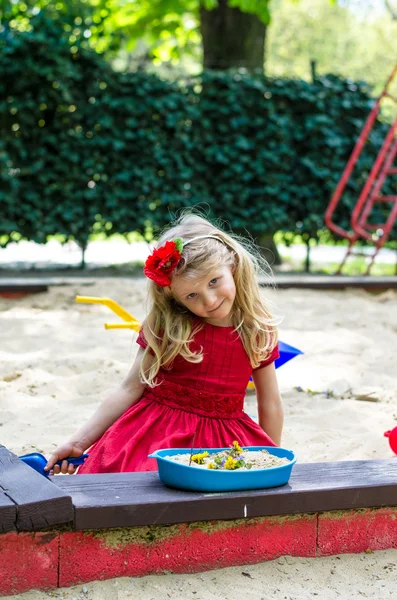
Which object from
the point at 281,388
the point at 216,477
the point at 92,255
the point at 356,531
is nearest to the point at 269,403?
the point at 356,531

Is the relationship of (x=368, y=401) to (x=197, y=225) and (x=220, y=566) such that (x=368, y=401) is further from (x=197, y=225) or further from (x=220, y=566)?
(x=220, y=566)

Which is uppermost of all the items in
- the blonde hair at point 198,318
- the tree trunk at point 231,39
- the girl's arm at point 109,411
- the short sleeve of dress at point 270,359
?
the tree trunk at point 231,39

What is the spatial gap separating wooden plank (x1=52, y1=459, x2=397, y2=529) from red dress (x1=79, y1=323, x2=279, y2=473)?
0.29m

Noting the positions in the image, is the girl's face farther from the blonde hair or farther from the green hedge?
the green hedge

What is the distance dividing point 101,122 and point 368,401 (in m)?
4.78

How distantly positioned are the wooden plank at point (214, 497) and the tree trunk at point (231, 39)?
7377 mm

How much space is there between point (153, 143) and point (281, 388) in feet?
15.2

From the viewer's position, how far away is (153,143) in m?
7.77

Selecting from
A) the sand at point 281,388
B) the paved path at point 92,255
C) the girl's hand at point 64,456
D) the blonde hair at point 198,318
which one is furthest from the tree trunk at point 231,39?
the girl's hand at point 64,456

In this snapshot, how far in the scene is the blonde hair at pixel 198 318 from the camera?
7.60 ft

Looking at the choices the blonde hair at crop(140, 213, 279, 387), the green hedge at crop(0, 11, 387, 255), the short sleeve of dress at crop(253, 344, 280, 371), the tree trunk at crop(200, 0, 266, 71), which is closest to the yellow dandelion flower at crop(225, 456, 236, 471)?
the blonde hair at crop(140, 213, 279, 387)

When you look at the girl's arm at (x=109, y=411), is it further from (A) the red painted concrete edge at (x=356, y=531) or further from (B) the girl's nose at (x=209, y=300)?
(A) the red painted concrete edge at (x=356, y=531)

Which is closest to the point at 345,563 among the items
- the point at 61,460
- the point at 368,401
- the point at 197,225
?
the point at 61,460

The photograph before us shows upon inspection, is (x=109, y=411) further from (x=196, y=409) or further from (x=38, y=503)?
(x=38, y=503)
